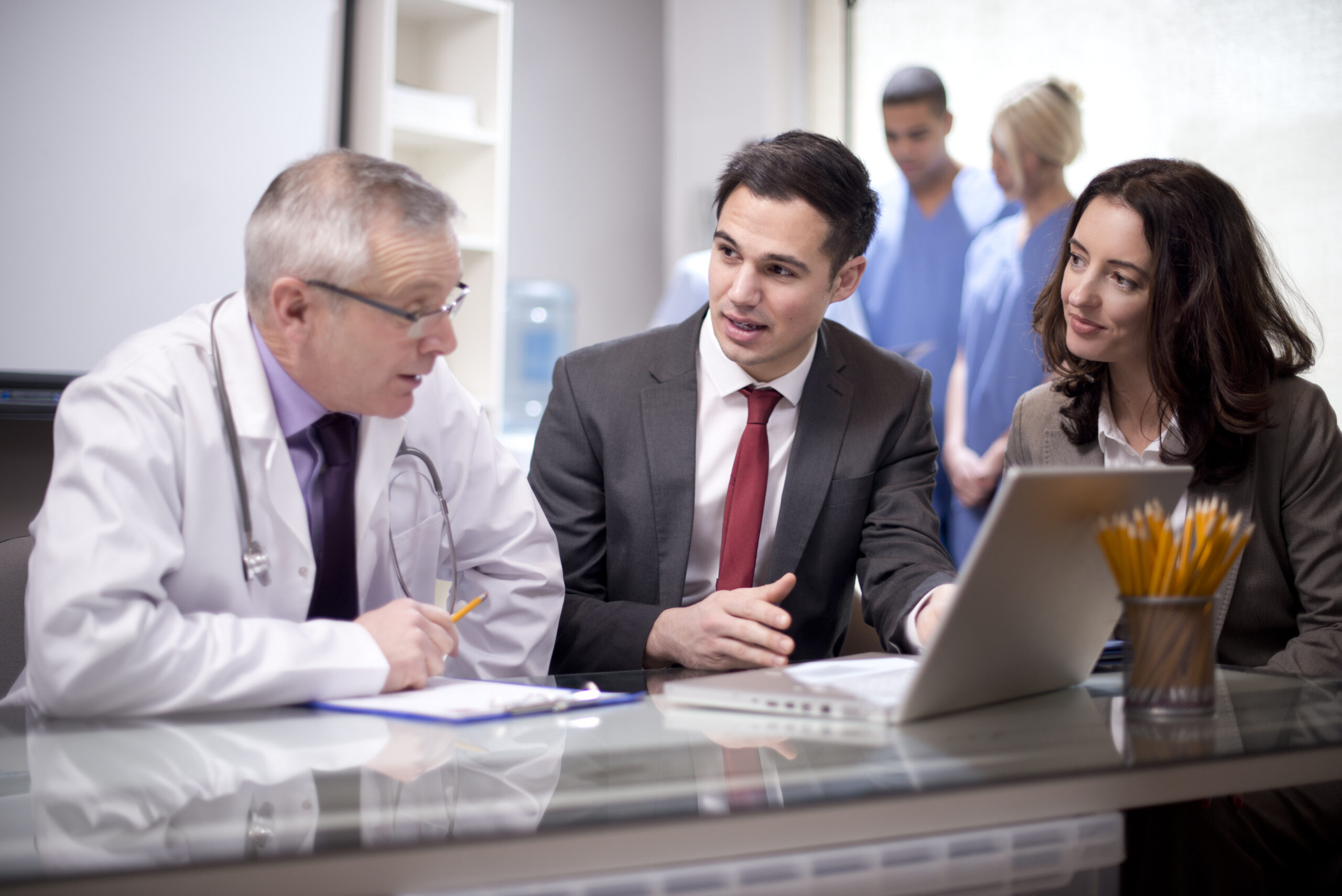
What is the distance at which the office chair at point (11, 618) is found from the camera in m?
1.37

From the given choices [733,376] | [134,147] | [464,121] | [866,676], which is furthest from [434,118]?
[866,676]

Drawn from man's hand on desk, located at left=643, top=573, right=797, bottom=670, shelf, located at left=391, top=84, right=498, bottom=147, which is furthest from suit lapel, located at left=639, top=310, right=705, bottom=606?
shelf, located at left=391, top=84, right=498, bottom=147

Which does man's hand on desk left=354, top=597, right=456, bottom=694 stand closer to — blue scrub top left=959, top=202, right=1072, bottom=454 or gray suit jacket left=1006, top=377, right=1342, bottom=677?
gray suit jacket left=1006, top=377, right=1342, bottom=677

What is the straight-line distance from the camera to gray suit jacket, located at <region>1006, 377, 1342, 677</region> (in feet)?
5.12

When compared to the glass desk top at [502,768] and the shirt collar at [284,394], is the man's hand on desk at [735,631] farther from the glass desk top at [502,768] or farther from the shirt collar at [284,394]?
the shirt collar at [284,394]

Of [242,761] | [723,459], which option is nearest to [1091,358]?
[723,459]

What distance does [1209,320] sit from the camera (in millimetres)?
1658

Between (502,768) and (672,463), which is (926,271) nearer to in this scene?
(672,463)

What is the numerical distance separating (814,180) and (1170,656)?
3.29 feet

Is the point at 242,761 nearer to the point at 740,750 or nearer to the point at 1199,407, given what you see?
the point at 740,750

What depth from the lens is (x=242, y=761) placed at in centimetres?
79

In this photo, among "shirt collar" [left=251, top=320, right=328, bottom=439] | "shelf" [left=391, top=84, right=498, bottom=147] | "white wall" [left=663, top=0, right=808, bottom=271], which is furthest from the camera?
"white wall" [left=663, top=0, right=808, bottom=271]

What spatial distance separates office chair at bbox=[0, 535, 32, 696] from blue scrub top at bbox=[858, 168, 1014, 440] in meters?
2.45

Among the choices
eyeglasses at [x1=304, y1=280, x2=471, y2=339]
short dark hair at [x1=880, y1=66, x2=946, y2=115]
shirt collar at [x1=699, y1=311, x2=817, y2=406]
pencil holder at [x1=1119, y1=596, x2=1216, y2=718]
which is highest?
short dark hair at [x1=880, y1=66, x2=946, y2=115]
